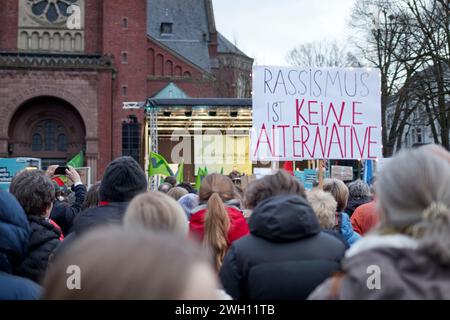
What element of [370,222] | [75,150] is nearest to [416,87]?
[75,150]

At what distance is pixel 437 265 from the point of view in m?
1.91

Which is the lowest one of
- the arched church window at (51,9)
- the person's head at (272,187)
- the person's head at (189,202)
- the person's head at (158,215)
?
the person's head at (189,202)

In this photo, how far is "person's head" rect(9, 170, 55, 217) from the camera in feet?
14.9

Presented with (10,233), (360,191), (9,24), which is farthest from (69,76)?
(10,233)

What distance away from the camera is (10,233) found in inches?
123

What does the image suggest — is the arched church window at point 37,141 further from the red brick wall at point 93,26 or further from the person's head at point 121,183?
the person's head at point 121,183

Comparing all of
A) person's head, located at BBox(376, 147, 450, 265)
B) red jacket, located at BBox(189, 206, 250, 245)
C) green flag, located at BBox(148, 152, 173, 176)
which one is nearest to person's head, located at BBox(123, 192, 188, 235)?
person's head, located at BBox(376, 147, 450, 265)

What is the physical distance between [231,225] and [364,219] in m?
2.08

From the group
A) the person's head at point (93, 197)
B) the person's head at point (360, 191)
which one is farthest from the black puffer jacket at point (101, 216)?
the person's head at point (360, 191)

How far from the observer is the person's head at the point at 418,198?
6.39ft

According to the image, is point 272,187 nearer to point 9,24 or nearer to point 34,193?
point 34,193

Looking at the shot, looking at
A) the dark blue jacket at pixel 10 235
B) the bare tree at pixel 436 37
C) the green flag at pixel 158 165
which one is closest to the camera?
the dark blue jacket at pixel 10 235

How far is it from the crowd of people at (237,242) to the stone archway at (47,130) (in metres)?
30.4
